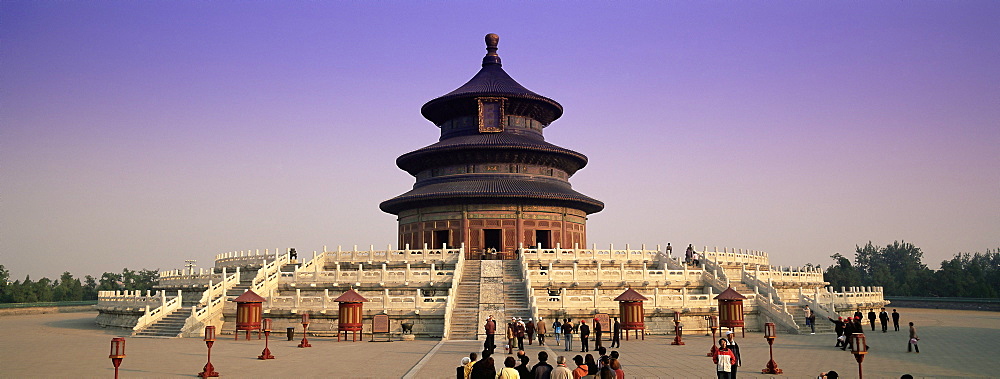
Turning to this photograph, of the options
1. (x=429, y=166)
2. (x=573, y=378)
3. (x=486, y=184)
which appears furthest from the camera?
(x=429, y=166)

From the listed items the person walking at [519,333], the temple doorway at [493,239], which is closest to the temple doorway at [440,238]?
the temple doorway at [493,239]

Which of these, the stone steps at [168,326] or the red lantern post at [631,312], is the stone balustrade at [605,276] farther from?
the stone steps at [168,326]

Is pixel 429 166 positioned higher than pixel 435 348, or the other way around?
pixel 429 166

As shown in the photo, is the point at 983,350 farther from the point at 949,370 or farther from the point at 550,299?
the point at 550,299

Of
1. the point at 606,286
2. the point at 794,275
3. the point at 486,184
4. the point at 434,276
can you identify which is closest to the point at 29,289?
the point at 486,184

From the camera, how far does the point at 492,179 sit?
169ft

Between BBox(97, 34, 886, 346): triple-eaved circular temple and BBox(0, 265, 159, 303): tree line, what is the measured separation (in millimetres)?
41261

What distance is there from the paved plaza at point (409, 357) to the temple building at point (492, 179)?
1918 cm

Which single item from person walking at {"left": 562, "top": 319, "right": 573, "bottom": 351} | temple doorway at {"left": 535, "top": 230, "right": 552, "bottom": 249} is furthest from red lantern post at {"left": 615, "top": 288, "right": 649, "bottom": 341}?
temple doorway at {"left": 535, "top": 230, "right": 552, "bottom": 249}

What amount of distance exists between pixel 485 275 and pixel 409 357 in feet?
46.0

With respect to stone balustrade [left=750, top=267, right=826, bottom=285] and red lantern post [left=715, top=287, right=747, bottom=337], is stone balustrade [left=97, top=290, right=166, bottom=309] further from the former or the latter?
stone balustrade [left=750, top=267, right=826, bottom=285]

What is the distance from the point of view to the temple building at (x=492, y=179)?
49.5 metres

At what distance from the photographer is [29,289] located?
257ft

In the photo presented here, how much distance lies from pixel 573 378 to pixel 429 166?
4181 cm
